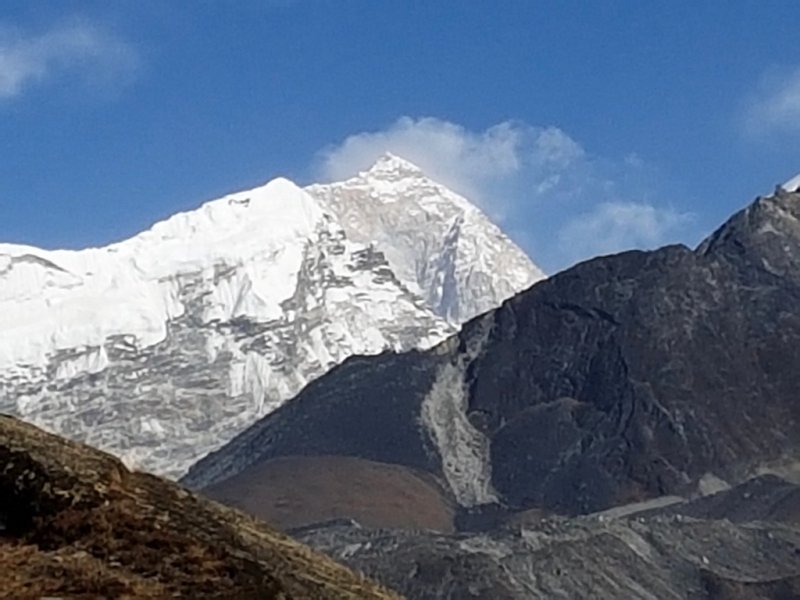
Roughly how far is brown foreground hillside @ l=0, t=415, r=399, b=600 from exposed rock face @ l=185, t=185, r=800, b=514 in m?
143

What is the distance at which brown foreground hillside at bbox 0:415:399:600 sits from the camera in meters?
8.16

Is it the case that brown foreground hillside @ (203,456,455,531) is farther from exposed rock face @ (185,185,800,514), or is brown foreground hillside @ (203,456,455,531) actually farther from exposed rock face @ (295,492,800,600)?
exposed rock face @ (295,492,800,600)

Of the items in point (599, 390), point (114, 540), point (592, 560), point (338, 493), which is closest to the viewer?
point (114, 540)

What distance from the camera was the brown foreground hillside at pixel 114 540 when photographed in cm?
816

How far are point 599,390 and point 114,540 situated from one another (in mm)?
162620

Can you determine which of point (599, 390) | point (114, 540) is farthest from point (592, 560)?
point (114, 540)

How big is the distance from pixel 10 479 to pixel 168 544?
35.9 inches

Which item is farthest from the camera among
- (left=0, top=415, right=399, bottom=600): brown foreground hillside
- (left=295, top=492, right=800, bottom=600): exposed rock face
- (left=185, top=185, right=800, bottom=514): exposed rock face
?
(left=185, top=185, right=800, bottom=514): exposed rock face

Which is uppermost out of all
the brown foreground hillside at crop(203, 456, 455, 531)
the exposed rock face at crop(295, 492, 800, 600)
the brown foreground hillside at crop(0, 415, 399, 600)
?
the brown foreground hillside at crop(203, 456, 455, 531)

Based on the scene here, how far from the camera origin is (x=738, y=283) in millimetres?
172500

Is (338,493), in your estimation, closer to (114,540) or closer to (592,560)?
(592,560)

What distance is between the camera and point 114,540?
844 cm

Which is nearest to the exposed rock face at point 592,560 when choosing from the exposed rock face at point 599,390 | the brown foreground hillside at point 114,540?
the exposed rock face at point 599,390

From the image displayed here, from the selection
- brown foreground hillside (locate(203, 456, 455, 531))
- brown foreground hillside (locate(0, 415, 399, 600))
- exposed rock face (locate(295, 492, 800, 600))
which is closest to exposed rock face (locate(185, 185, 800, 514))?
brown foreground hillside (locate(203, 456, 455, 531))
